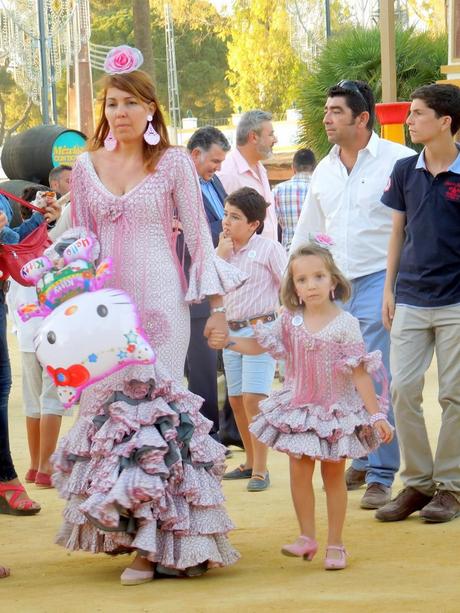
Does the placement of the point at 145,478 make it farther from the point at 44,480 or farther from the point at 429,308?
the point at 44,480

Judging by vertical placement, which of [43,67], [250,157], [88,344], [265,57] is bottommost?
[88,344]

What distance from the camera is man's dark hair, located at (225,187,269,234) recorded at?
7586 mm

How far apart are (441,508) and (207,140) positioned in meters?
3.40

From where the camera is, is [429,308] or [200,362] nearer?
[429,308]

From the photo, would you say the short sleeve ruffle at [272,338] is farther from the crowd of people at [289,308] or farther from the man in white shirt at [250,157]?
the man in white shirt at [250,157]

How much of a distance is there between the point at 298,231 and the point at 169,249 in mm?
2152

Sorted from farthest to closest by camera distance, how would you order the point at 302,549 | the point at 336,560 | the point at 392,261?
the point at 392,261
the point at 302,549
the point at 336,560

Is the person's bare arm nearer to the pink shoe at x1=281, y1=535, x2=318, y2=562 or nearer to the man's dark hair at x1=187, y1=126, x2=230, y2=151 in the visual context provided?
the pink shoe at x1=281, y1=535, x2=318, y2=562

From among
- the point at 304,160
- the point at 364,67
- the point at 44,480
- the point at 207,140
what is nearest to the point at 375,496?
the point at 44,480

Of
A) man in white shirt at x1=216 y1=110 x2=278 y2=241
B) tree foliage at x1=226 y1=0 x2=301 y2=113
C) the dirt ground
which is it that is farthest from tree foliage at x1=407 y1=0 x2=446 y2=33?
the dirt ground

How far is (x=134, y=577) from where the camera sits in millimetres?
5070

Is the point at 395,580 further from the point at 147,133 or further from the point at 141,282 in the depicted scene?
the point at 147,133

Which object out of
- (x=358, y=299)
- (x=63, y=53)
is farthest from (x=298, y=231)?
(x=63, y=53)

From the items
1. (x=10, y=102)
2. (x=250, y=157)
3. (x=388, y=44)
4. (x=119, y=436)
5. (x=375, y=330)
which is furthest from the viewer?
(x=10, y=102)
